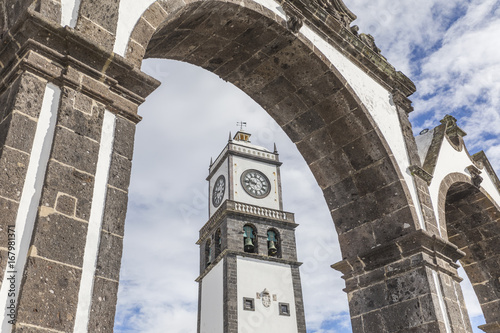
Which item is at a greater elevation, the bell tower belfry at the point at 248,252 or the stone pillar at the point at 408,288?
the bell tower belfry at the point at 248,252

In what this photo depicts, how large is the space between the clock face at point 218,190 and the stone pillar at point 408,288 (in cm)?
2300

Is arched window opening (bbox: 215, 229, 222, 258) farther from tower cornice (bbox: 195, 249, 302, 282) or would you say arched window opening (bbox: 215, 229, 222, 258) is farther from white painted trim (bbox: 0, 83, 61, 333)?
white painted trim (bbox: 0, 83, 61, 333)

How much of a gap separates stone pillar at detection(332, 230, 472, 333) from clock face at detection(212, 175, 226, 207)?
23.0 metres

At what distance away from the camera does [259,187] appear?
2880cm

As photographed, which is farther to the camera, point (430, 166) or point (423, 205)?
point (430, 166)

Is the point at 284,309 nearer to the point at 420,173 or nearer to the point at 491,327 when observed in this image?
the point at 491,327

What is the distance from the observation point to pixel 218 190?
96.4 ft

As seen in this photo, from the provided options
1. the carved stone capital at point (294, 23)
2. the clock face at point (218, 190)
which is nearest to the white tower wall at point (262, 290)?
the clock face at point (218, 190)

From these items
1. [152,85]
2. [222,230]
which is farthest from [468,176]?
[222,230]

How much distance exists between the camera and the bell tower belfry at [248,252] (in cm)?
2361

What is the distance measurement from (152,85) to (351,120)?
3.10 meters

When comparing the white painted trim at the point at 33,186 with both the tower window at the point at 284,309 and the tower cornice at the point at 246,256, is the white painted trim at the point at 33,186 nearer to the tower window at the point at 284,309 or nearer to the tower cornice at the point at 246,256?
the tower cornice at the point at 246,256

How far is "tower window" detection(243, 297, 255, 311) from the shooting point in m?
23.5

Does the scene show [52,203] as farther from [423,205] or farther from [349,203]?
[423,205]
